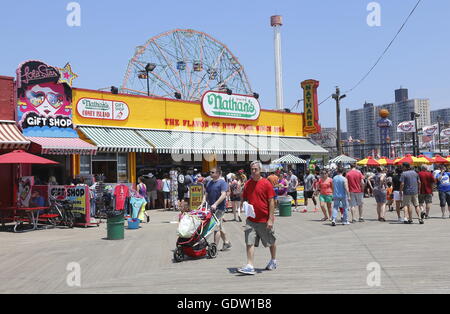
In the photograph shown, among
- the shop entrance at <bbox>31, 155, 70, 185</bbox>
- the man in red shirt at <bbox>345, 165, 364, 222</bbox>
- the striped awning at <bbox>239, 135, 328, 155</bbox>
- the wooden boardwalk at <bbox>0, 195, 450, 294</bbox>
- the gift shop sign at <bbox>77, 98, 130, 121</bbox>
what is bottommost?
the wooden boardwalk at <bbox>0, 195, 450, 294</bbox>

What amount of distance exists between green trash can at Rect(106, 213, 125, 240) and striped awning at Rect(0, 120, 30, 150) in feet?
22.0

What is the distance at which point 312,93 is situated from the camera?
32219 mm

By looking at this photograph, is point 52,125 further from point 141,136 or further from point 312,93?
point 312,93

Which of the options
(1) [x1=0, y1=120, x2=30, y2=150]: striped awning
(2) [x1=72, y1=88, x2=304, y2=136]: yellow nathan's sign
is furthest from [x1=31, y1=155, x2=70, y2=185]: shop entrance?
(1) [x1=0, y1=120, x2=30, y2=150]: striped awning

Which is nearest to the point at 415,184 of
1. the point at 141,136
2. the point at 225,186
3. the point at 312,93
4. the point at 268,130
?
the point at 225,186

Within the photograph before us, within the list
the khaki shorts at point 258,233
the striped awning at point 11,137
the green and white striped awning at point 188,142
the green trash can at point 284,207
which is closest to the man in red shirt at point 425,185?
the green trash can at point 284,207

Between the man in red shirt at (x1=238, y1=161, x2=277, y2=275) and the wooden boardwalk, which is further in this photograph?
the man in red shirt at (x1=238, y1=161, x2=277, y2=275)

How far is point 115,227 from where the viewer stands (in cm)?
1209

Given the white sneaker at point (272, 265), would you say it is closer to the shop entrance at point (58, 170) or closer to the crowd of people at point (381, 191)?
the crowd of people at point (381, 191)

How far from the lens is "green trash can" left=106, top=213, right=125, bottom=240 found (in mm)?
12031

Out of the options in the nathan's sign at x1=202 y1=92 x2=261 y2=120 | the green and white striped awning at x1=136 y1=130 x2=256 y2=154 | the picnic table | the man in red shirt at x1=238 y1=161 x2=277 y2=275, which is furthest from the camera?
the nathan's sign at x1=202 y1=92 x2=261 y2=120

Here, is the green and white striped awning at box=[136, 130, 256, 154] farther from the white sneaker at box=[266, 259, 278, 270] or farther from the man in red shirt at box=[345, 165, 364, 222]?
the white sneaker at box=[266, 259, 278, 270]

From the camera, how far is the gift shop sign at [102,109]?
2023 centimetres

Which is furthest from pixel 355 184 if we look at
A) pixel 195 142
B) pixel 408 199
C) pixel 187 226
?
pixel 195 142
